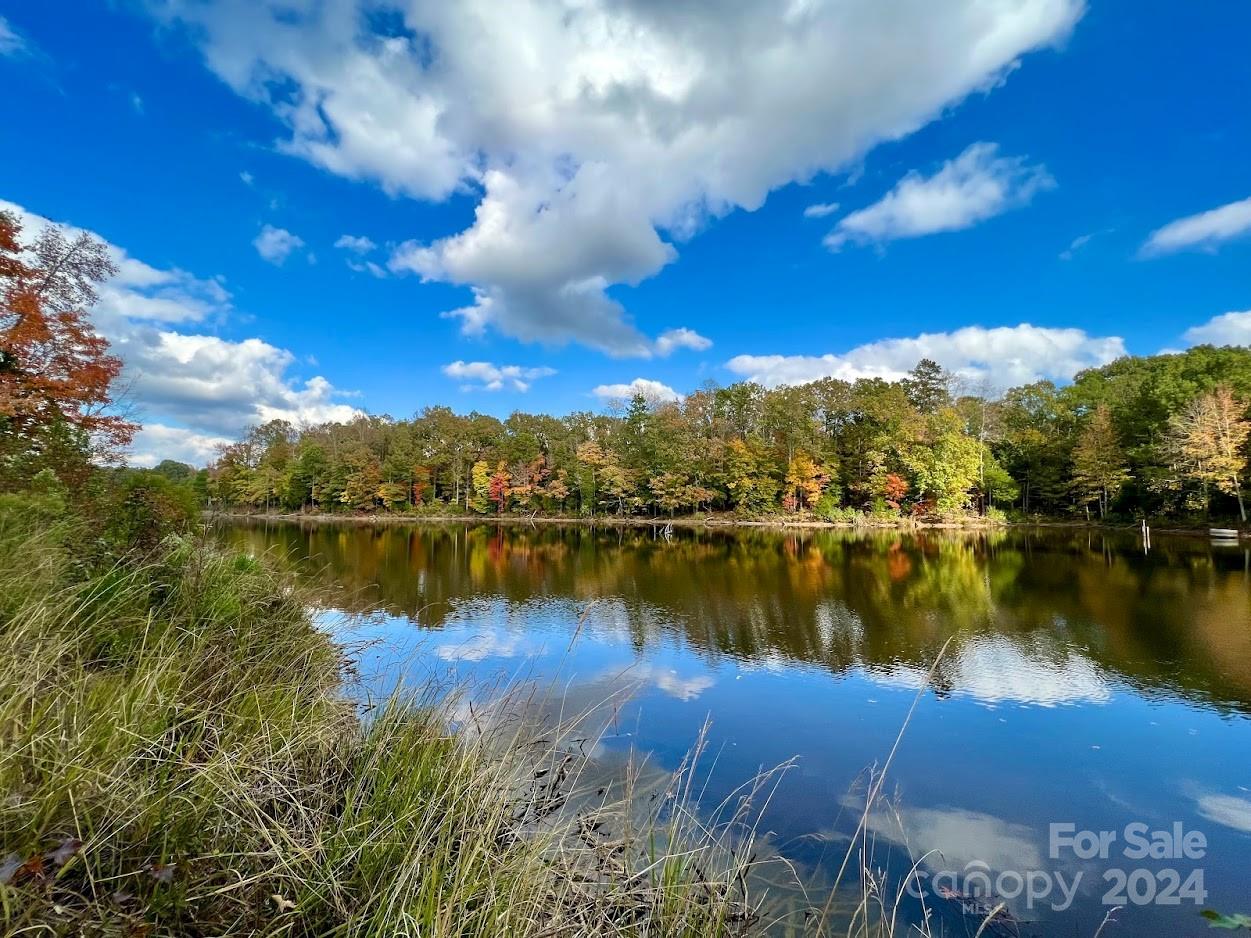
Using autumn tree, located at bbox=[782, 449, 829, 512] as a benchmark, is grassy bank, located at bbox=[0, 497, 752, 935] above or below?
below

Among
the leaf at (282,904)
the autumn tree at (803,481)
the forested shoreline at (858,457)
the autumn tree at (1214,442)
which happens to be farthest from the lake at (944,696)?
the autumn tree at (803,481)

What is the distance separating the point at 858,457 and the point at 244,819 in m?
46.4

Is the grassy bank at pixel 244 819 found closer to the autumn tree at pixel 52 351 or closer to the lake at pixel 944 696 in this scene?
the lake at pixel 944 696

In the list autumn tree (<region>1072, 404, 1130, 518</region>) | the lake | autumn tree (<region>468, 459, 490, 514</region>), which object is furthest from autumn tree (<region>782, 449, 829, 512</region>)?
autumn tree (<region>468, 459, 490, 514</region>)

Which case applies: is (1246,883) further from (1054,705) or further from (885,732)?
(1054,705)

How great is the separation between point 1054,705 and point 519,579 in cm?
1425

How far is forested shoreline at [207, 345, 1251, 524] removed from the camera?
34438 mm

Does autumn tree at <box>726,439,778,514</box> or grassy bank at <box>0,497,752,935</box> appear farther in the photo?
autumn tree at <box>726,439,778,514</box>

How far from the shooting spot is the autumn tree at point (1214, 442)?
30.0 metres

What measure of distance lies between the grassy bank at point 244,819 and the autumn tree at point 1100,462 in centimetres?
4522

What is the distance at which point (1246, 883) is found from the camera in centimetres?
420

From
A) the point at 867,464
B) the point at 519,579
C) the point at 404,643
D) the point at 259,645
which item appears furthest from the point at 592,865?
the point at 867,464

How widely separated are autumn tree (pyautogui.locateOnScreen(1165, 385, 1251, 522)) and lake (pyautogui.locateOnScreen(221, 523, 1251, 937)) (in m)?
16.3

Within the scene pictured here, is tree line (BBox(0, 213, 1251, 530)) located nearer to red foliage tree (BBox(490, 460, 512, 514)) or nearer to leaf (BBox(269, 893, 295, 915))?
red foliage tree (BBox(490, 460, 512, 514))
